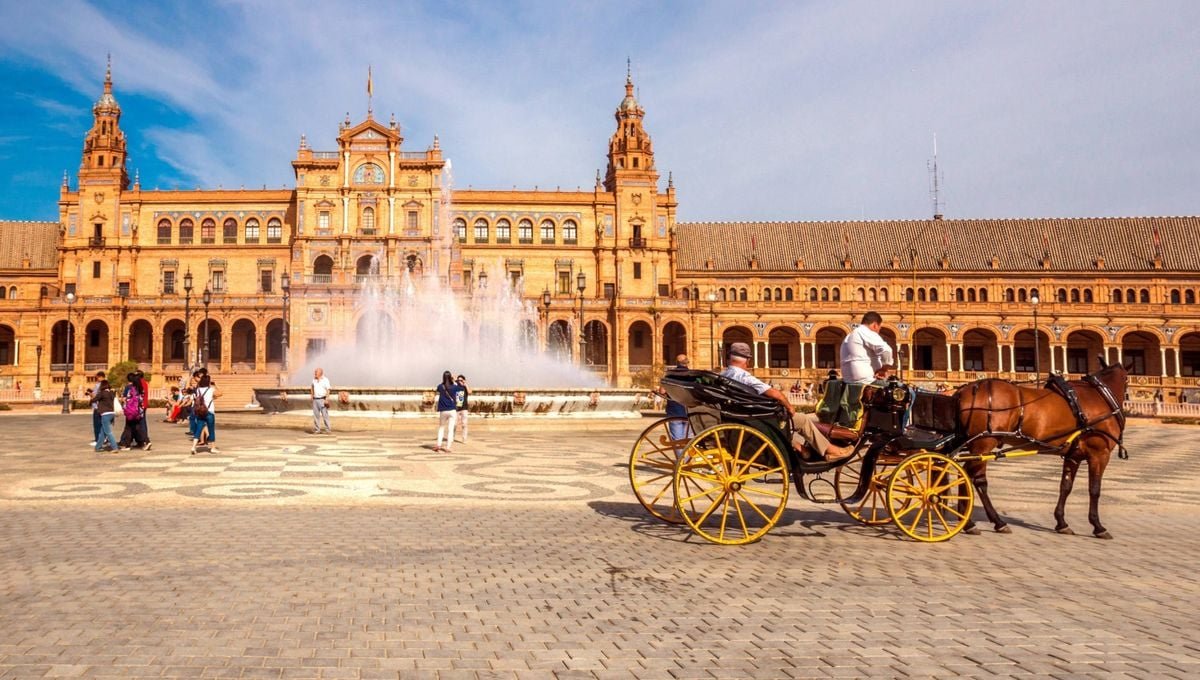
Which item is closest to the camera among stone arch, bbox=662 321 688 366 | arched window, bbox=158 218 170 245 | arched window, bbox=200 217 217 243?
stone arch, bbox=662 321 688 366

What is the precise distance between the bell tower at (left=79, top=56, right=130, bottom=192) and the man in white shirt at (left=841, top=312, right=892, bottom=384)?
73414 mm

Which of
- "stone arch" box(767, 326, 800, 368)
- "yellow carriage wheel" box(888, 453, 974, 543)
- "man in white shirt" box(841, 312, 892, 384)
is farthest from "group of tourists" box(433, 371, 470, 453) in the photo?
"stone arch" box(767, 326, 800, 368)

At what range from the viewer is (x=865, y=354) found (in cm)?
816

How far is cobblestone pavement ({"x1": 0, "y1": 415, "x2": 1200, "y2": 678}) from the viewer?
14.0 feet

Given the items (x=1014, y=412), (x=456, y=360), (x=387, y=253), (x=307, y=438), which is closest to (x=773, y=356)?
(x=387, y=253)

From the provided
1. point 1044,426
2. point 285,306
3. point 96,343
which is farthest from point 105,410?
point 96,343

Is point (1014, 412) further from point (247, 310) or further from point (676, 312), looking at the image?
point (247, 310)

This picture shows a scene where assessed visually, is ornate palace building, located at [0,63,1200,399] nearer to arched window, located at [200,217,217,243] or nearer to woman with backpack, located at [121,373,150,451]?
arched window, located at [200,217,217,243]

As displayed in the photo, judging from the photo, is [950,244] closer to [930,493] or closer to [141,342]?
[930,493]

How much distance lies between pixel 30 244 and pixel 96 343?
618 inches

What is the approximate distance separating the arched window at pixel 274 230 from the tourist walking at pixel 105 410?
2142 inches

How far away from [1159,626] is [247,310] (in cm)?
6401

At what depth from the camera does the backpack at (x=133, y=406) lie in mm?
15672

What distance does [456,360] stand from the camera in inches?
1154
